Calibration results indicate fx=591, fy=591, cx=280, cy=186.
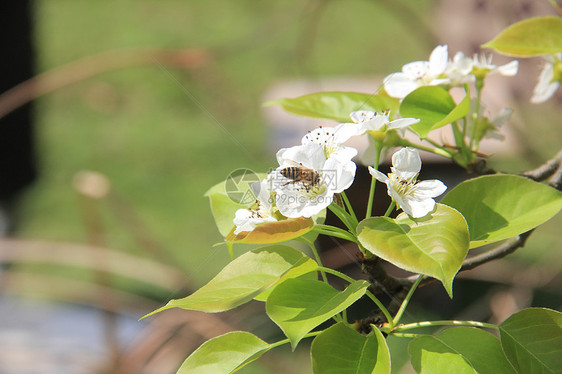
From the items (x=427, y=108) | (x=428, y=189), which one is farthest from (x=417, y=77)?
(x=428, y=189)

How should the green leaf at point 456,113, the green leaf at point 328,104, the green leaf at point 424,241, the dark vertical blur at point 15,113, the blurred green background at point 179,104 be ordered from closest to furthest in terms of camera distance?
the green leaf at point 424,241 < the green leaf at point 456,113 < the green leaf at point 328,104 < the blurred green background at point 179,104 < the dark vertical blur at point 15,113

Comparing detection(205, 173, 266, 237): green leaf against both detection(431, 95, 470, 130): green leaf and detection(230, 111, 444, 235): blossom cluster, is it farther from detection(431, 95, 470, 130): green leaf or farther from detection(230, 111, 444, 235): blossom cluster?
detection(431, 95, 470, 130): green leaf

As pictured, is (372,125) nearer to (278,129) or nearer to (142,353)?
(142,353)

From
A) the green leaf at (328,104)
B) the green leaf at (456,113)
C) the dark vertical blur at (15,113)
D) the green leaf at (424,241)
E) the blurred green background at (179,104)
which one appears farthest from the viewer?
the dark vertical blur at (15,113)

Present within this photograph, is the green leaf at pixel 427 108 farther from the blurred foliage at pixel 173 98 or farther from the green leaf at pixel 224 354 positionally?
the blurred foliage at pixel 173 98

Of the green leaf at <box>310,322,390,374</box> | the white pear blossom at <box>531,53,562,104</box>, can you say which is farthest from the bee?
the white pear blossom at <box>531,53,562,104</box>

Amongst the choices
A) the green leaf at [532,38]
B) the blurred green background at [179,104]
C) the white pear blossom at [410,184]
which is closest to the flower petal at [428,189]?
the white pear blossom at [410,184]

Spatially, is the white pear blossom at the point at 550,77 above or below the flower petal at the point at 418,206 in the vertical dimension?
above
